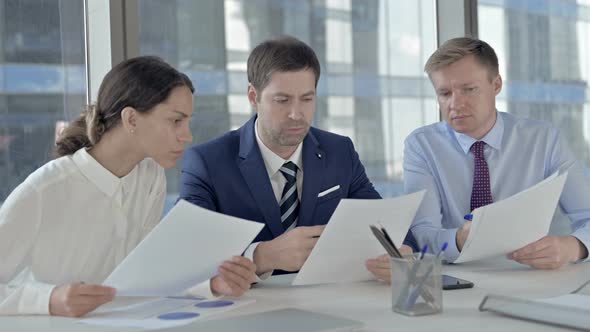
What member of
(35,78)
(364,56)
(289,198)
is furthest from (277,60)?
(364,56)

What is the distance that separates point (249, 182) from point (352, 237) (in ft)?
2.03

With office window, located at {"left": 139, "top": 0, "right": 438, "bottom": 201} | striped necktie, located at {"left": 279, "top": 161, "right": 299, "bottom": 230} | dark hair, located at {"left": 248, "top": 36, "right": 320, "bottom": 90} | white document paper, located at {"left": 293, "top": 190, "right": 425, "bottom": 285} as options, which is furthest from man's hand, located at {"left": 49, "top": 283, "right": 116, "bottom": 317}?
office window, located at {"left": 139, "top": 0, "right": 438, "bottom": 201}

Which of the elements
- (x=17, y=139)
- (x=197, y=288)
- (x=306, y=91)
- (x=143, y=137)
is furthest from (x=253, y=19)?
(x=197, y=288)

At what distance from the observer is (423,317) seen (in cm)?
148

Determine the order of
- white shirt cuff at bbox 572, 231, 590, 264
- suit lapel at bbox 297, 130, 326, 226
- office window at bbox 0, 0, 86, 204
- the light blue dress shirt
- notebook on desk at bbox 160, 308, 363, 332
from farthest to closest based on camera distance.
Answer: office window at bbox 0, 0, 86, 204 < the light blue dress shirt < suit lapel at bbox 297, 130, 326, 226 < white shirt cuff at bbox 572, 231, 590, 264 < notebook on desk at bbox 160, 308, 363, 332

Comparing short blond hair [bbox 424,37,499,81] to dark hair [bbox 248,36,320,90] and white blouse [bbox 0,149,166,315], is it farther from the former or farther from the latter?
white blouse [bbox 0,149,166,315]

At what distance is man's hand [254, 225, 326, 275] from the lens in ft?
6.16

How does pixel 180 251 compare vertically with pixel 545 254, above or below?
above

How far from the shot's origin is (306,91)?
7.47ft

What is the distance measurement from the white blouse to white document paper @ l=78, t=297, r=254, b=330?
0.97ft

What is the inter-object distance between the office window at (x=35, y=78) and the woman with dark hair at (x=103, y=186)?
93 cm

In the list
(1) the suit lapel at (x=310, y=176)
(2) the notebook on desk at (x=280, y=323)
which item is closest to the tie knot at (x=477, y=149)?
(1) the suit lapel at (x=310, y=176)

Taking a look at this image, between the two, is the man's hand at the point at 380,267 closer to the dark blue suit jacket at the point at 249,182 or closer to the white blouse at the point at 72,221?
the dark blue suit jacket at the point at 249,182

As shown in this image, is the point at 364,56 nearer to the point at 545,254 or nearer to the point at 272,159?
the point at 272,159
